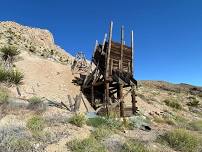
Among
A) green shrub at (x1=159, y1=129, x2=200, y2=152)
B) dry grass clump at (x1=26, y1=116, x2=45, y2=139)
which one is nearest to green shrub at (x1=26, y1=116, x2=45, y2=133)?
dry grass clump at (x1=26, y1=116, x2=45, y2=139)

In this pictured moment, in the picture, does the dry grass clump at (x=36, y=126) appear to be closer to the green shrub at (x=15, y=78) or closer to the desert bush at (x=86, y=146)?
the desert bush at (x=86, y=146)

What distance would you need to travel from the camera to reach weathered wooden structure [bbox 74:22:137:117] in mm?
19516

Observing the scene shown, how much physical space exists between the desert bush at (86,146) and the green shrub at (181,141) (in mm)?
3087

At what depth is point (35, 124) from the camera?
1120 centimetres

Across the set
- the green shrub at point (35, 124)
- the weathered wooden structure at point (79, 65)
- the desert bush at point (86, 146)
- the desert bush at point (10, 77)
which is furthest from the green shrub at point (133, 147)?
the weathered wooden structure at point (79, 65)

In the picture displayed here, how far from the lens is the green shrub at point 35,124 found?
36.0 feet

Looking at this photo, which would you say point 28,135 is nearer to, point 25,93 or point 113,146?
point 113,146

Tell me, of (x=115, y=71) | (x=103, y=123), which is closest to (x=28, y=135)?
(x=103, y=123)

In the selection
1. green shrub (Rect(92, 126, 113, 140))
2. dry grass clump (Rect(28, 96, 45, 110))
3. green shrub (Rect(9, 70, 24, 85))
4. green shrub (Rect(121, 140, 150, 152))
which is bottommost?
green shrub (Rect(121, 140, 150, 152))

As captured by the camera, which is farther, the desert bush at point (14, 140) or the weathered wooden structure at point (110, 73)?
the weathered wooden structure at point (110, 73)

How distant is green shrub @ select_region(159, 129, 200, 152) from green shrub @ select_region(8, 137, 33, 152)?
537 cm

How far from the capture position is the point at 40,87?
68.8 ft

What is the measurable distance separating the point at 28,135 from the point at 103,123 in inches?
149

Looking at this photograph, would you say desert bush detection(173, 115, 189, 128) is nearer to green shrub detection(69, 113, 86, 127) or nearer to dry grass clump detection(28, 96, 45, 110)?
green shrub detection(69, 113, 86, 127)
